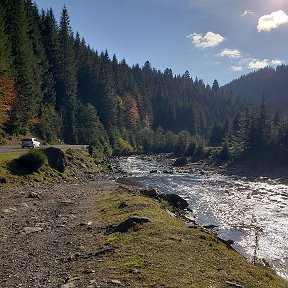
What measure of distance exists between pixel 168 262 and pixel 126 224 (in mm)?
5553

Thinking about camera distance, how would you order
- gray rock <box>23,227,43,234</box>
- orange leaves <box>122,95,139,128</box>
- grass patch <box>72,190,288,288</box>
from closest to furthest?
1. grass patch <box>72,190,288,288</box>
2. gray rock <box>23,227,43,234</box>
3. orange leaves <box>122,95,139,128</box>

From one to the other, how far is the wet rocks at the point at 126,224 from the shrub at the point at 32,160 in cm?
2066

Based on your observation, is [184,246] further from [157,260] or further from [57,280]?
[57,280]

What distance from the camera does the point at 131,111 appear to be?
550ft

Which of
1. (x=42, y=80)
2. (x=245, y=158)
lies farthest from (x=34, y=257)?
(x=245, y=158)

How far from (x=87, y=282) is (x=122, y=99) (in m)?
158

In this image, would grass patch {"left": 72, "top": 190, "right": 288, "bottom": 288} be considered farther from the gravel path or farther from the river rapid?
the river rapid

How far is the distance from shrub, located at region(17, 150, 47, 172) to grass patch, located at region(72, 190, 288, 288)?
21164 mm

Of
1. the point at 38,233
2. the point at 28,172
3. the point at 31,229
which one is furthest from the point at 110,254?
the point at 28,172

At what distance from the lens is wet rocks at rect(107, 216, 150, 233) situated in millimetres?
18531

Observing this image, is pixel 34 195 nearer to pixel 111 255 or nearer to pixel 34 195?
pixel 34 195

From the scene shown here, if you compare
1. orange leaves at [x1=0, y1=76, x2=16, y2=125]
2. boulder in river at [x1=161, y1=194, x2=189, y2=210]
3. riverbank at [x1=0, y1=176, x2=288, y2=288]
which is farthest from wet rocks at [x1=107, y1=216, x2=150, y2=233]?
orange leaves at [x1=0, y1=76, x2=16, y2=125]

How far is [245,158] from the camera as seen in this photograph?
10856 cm

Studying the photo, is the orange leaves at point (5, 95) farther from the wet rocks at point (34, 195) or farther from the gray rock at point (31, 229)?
the gray rock at point (31, 229)
